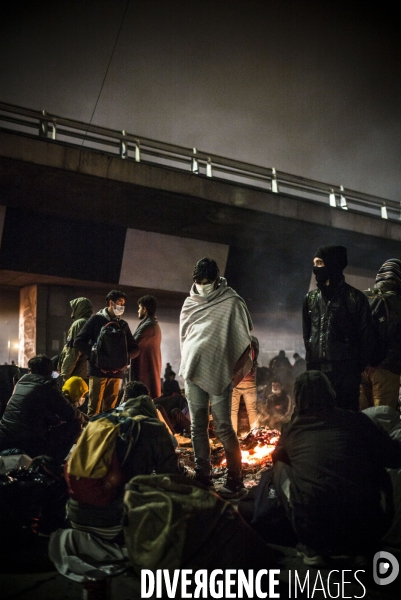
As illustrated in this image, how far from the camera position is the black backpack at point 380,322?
4277mm

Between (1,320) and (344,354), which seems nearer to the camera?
(344,354)

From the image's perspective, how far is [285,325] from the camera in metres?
18.8

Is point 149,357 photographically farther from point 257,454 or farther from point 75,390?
point 257,454

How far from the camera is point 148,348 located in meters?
6.59

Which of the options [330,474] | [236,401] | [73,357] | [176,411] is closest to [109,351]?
[73,357]

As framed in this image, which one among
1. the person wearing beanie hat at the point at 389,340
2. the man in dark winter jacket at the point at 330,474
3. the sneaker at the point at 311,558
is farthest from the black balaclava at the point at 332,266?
the sneaker at the point at 311,558

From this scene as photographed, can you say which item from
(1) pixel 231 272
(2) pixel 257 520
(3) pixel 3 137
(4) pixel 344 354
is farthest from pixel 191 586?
(1) pixel 231 272

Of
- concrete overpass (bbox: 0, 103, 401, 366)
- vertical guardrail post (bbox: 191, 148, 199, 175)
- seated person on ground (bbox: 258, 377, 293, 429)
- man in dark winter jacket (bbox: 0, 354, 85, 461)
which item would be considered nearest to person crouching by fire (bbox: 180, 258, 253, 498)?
man in dark winter jacket (bbox: 0, 354, 85, 461)

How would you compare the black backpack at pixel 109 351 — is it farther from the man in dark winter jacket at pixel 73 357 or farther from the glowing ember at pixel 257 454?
the glowing ember at pixel 257 454

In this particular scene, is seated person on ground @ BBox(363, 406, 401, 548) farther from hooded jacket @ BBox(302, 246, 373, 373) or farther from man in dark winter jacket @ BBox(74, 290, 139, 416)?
man in dark winter jacket @ BBox(74, 290, 139, 416)

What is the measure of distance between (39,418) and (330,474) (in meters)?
2.87

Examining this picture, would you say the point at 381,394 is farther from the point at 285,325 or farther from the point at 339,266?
the point at 285,325

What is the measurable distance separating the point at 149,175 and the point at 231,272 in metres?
4.99

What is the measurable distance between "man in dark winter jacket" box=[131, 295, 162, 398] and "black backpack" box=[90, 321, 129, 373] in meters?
0.39
